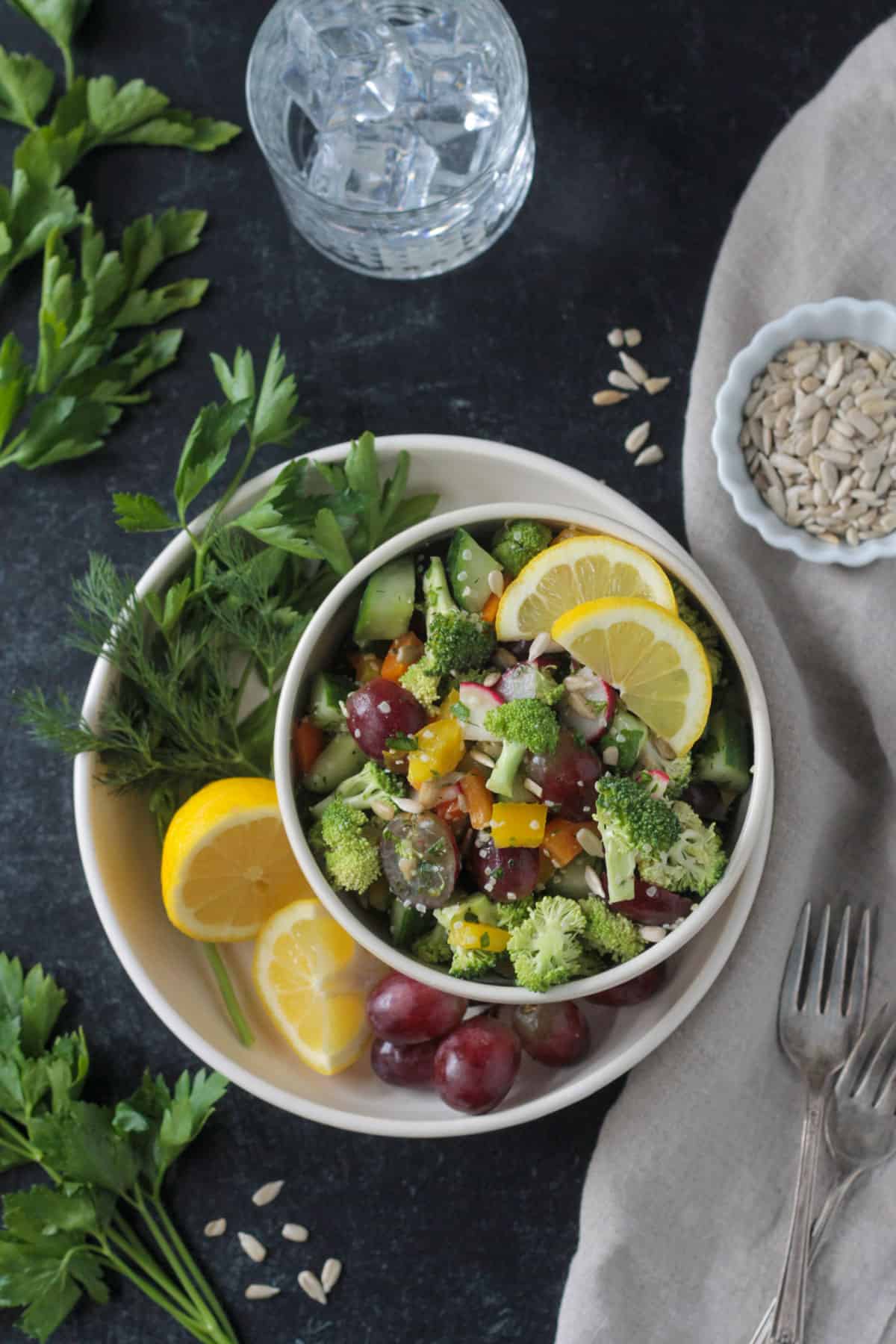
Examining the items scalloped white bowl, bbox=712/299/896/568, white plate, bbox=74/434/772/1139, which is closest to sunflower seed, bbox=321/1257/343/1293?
white plate, bbox=74/434/772/1139

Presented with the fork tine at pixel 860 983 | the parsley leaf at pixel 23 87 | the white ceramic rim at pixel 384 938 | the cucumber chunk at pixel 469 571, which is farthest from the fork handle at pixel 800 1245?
A: the parsley leaf at pixel 23 87

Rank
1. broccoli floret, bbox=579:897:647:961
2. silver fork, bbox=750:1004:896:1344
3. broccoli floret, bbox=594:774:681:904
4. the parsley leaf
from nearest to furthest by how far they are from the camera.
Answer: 1. broccoli floret, bbox=594:774:681:904
2. broccoli floret, bbox=579:897:647:961
3. silver fork, bbox=750:1004:896:1344
4. the parsley leaf

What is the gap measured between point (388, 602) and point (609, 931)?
690mm

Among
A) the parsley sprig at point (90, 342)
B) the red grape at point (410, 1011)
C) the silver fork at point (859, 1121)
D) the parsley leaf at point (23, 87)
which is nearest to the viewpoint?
the red grape at point (410, 1011)

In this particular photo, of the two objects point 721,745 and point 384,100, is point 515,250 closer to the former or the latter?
point 384,100

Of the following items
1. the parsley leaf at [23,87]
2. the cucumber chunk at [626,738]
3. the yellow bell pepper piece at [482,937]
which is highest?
the parsley leaf at [23,87]

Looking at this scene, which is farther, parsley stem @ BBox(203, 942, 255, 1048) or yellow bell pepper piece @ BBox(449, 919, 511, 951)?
parsley stem @ BBox(203, 942, 255, 1048)

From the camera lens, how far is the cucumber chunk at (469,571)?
2246 mm

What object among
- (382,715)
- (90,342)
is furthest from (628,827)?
(90,342)

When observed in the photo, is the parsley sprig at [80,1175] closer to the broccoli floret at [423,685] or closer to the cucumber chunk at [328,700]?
the cucumber chunk at [328,700]

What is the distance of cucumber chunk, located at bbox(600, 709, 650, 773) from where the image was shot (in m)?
2.10

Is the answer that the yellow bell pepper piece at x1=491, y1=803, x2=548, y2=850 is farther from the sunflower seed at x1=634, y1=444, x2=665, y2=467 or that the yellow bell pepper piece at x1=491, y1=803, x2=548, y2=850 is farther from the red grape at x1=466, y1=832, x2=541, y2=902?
the sunflower seed at x1=634, y1=444, x2=665, y2=467

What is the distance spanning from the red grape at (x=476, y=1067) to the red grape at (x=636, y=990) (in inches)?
7.6

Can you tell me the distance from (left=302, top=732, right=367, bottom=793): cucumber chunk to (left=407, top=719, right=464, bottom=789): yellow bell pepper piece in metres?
0.17
